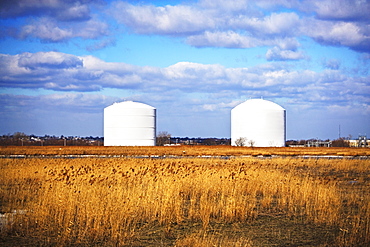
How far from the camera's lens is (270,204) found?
13.1 m

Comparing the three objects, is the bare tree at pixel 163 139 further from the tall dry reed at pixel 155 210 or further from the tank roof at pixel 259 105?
the tall dry reed at pixel 155 210

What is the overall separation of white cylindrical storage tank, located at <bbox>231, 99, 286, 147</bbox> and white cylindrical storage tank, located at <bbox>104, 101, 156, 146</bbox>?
13.6 m

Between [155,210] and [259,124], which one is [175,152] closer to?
[259,124]

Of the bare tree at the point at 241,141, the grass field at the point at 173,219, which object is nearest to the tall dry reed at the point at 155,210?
the grass field at the point at 173,219

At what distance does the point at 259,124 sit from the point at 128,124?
20.0 m

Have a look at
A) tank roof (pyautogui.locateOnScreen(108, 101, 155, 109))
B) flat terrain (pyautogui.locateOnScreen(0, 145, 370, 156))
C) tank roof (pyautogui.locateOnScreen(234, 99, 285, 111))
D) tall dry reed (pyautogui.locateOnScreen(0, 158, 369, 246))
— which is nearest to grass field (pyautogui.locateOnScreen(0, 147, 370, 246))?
tall dry reed (pyautogui.locateOnScreen(0, 158, 369, 246))

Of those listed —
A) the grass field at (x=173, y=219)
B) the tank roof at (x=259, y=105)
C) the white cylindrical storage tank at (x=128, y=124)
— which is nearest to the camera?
the grass field at (x=173, y=219)

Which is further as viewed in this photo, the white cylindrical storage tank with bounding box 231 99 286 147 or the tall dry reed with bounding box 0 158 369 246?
the white cylindrical storage tank with bounding box 231 99 286 147

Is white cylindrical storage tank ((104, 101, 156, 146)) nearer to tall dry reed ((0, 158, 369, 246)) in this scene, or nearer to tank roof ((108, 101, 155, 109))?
tank roof ((108, 101, 155, 109))

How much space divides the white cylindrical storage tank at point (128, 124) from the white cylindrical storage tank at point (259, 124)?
44.8 feet

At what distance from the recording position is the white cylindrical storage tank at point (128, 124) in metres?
68.7

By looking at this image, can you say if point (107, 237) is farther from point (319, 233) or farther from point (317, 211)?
point (317, 211)

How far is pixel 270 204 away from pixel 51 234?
256 inches

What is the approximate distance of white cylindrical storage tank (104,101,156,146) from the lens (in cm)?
6869
